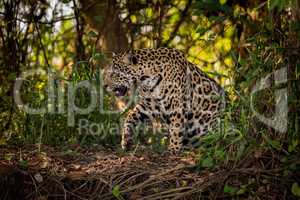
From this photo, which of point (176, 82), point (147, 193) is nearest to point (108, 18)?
point (176, 82)

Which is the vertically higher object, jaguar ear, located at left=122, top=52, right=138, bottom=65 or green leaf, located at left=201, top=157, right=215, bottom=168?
jaguar ear, located at left=122, top=52, right=138, bottom=65

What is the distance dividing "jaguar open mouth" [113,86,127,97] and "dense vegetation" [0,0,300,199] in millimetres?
137

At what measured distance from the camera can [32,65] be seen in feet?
33.6

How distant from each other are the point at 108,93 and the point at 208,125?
1284 millimetres

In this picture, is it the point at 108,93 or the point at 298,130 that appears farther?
the point at 108,93

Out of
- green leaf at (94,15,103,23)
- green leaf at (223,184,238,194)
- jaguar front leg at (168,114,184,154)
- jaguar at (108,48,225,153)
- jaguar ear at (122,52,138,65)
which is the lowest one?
green leaf at (223,184,238,194)

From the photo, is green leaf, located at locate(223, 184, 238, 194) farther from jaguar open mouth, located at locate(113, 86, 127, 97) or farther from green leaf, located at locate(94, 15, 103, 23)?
green leaf, located at locate(94, 15, 103, 23)

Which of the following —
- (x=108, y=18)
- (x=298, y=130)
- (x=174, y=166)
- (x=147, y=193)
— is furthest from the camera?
(x=108, y=18)

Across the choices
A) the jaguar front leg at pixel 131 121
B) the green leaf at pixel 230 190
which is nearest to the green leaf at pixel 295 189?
the green leaf at pixel 230 190

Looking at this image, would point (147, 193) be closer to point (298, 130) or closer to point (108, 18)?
point (298, 130)

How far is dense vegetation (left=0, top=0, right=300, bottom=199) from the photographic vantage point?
5.98 metres

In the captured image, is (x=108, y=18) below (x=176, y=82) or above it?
above

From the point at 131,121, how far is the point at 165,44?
253 cm

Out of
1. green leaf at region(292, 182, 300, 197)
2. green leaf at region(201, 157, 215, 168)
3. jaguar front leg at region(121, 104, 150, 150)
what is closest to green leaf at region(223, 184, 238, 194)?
green leaf at region(201, 157, 215, 168)
